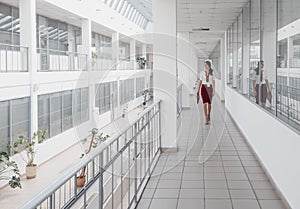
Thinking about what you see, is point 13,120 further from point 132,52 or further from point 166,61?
point 132,52

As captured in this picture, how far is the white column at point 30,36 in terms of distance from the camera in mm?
8447

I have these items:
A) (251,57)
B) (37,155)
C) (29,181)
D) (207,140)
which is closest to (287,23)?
(251,57)

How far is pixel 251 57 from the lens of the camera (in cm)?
529

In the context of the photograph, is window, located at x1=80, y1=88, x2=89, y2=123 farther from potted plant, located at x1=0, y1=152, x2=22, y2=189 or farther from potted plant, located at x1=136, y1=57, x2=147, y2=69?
potted plant, located at x1=136, y1=57, x2=147, y2=69

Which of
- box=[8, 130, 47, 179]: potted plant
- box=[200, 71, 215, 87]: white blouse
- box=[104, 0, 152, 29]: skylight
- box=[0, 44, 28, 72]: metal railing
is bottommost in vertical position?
box=[8, 130, 47, 179]: potted plant

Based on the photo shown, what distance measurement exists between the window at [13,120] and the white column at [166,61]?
4.22m

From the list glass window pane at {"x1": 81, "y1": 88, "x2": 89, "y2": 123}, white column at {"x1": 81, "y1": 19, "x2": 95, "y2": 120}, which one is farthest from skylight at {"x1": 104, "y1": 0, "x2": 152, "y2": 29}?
glass window pane at {"x1": 81, "y1": 88, "x2": 89, "y2": 123}

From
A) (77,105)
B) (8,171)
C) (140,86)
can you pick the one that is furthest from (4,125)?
(140,86)

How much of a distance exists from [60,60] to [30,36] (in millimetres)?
3403

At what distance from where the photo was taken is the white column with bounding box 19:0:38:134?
333 inches

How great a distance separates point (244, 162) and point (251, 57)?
170 cm

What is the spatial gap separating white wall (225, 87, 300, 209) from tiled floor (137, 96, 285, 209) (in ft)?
0.45

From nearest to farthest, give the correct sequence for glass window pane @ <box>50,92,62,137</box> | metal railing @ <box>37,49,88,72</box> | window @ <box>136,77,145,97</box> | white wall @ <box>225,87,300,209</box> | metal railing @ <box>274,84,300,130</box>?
white wall @ <box>225,87,300,209</box> < metal railing @ <box>274,84,300,130</box> < glass window pane @ <box>50,92,62,137</box> < metal railing @ <box>37,49,88,72</box> < window @ <box>136,77,145,97</box>

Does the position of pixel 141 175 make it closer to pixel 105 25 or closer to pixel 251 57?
pixel 251 57
